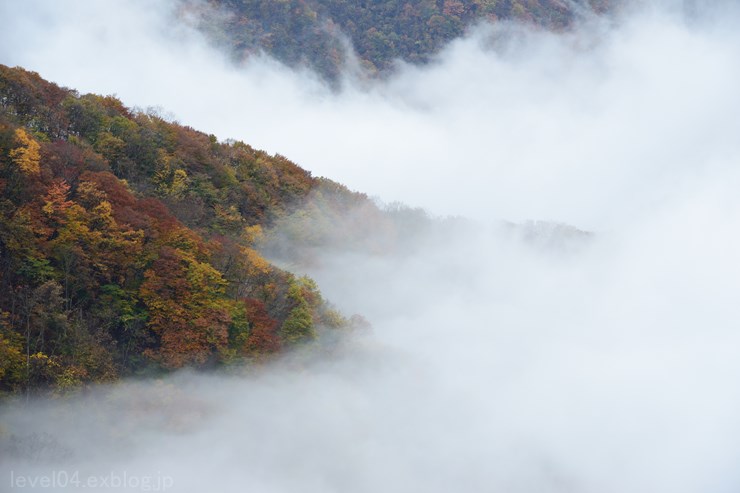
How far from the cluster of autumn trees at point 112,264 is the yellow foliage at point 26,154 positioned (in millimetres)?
77

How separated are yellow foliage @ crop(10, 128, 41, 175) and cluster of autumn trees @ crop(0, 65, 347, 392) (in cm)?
8

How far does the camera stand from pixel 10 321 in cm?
3922

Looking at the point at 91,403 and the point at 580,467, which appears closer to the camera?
the point at 91,403

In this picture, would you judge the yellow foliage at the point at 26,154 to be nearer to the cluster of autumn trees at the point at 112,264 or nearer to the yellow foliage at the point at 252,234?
the cluster of autumn trees at the point at 112,264

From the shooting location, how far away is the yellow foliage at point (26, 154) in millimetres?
43844

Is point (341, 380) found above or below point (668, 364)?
below

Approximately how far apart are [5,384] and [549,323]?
3584 inches

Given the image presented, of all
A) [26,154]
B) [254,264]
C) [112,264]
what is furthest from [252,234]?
[26,154]

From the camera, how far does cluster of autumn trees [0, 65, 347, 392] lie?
40.6 m

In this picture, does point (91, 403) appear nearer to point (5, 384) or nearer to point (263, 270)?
point (5, 384)

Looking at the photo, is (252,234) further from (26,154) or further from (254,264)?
(26,154)

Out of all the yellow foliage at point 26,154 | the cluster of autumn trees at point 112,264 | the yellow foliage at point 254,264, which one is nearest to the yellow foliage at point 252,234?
the cluster of autumn trees at point 112,264

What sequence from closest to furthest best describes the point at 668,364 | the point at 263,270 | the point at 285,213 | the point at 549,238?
the point at 263,270, the point at 285,213, the point at 668,364, the point at 549,238

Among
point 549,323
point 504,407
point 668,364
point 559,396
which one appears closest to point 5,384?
point 504,407
